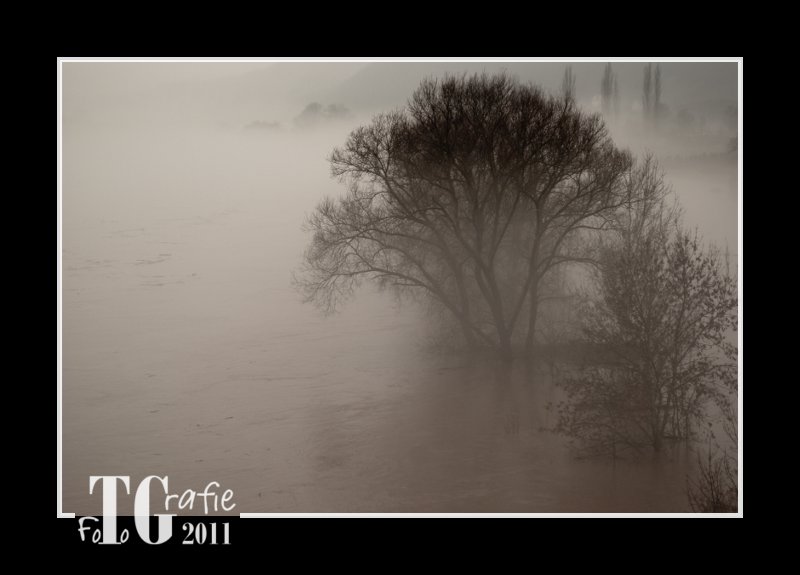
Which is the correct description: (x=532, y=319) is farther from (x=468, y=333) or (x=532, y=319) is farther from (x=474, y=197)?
(x=474, y=197)

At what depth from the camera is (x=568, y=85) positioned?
17688 millimetres

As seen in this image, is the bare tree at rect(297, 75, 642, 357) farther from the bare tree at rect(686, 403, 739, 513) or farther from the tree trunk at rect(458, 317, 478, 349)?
the bare tree at rect(686, 403, 739, 513)

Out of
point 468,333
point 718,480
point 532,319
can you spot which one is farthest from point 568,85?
point 718,480

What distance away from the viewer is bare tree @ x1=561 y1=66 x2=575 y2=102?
57.4ft

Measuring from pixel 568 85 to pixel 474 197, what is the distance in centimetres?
317

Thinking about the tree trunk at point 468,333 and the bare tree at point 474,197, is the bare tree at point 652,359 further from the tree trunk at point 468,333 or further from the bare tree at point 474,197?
the tree trunk at point 468,333

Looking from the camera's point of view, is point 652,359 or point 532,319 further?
point 532,319

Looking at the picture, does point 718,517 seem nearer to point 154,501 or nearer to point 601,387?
point 601,387

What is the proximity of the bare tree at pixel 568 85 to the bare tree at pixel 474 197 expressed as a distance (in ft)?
0.66

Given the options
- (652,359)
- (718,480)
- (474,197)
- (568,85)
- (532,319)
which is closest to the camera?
(718,480)

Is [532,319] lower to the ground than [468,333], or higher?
higher

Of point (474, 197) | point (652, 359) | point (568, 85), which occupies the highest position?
point (568, 85)

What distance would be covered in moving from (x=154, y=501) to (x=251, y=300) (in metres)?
10.1
